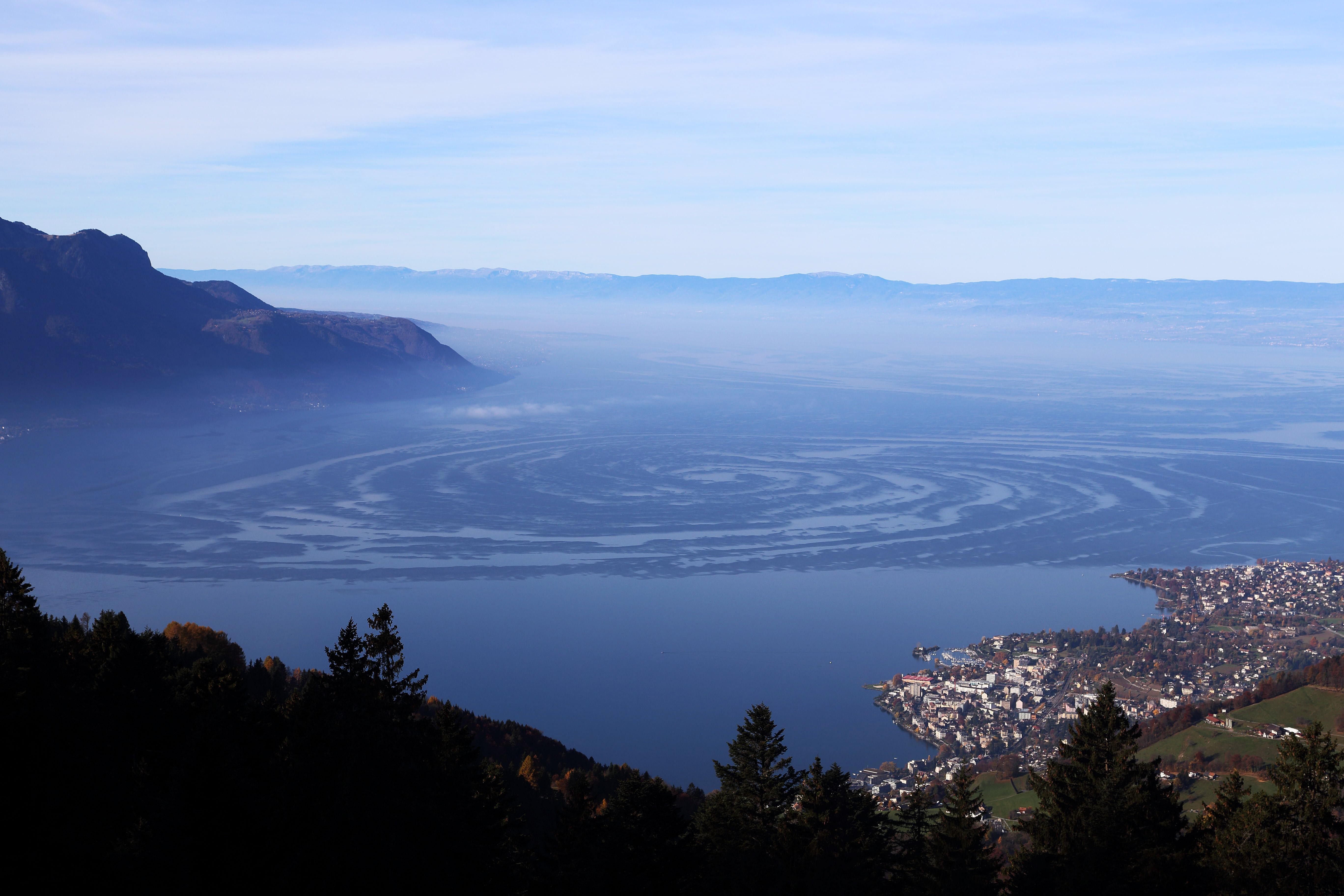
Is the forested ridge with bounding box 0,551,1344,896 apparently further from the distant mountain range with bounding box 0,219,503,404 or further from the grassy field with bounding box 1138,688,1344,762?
the distant mountain range with bounding box 0,219,503,404

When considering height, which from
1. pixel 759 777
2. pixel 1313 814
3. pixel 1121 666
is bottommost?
pixel 1121 666

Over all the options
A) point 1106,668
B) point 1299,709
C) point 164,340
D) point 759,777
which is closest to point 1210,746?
point 1299,709

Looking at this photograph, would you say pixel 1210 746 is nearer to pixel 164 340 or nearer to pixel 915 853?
pixel 915 853

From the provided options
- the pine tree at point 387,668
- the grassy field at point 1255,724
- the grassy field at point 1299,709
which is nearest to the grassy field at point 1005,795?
the grassy field at point 1255,724

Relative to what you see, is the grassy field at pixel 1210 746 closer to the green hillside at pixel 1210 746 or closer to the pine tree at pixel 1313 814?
the green hillside at pixel 1210 746

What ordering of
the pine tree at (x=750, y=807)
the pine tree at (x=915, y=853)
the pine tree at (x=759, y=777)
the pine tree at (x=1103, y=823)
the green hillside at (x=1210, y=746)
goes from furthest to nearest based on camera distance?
the green hillside at (x=1210, y=746) < the pine tree at (x=759, y=777) < the pine tree at (x=750, y=807) < the pine tree at (x=915, y=853) < the pine tree at (x=1103, y=823)

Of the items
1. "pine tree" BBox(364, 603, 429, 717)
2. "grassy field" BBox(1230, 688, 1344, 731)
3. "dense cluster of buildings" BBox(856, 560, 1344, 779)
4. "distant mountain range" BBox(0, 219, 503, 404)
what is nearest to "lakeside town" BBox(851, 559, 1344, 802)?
"dense cluster of buildings" BBox(856, 560, 1344, 779)
